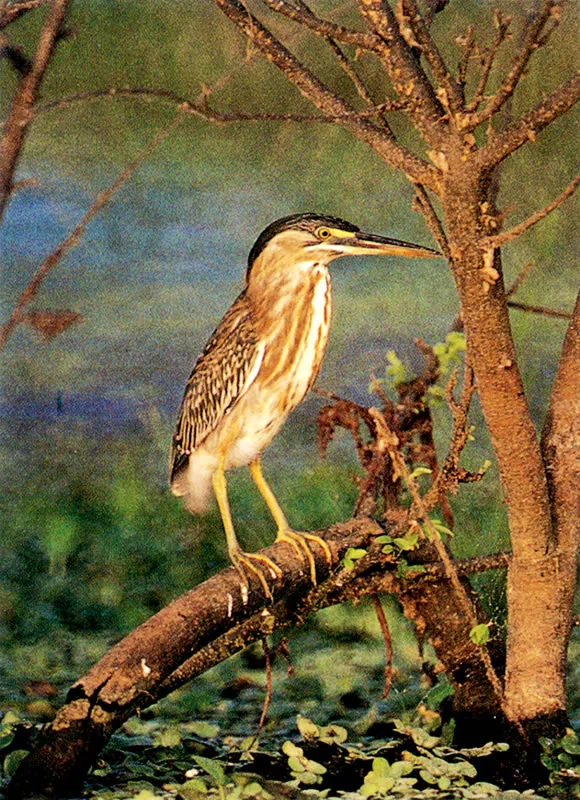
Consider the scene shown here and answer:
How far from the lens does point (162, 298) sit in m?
2.20

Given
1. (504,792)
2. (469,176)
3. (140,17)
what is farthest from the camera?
(140,17)

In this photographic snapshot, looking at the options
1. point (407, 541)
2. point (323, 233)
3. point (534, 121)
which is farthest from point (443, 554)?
point (534, 121)

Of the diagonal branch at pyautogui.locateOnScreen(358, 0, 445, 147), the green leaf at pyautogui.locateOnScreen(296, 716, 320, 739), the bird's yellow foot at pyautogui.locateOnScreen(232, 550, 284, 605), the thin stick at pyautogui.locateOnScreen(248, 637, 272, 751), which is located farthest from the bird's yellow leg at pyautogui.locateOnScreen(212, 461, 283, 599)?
the diagonal branch at pyautogui.locateOnScreen(358, 0, 445, 147)

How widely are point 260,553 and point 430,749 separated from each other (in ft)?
1.22

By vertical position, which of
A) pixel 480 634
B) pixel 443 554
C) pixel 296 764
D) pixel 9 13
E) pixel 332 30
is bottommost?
pixel 296 764

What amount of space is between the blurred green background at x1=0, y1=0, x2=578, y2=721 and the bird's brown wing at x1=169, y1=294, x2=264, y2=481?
0.91ft

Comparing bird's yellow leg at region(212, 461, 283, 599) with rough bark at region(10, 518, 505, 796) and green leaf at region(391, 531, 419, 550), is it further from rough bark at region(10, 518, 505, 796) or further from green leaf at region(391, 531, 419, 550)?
green leaf at region(391, 531, 419, 550)

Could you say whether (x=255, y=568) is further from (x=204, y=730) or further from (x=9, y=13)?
(x=9, y=13)

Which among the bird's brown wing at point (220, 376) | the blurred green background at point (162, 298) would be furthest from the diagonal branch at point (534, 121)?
the blurred green background at point (162, 298)

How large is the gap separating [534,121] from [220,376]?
609 millimetres

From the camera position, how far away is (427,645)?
2270 millimetres

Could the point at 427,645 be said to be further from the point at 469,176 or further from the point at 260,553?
the point at 469,176

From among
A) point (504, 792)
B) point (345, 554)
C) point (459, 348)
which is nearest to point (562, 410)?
point (459, 348)

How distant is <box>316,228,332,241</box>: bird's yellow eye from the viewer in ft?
5.84
